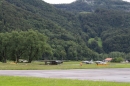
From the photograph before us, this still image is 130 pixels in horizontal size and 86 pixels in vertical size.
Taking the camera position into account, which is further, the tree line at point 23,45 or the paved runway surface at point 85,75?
the tree line at point 23,45

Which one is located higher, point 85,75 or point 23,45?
point 23,45

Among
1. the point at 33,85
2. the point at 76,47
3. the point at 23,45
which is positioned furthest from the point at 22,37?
the point at 76,47

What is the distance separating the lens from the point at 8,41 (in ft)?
313

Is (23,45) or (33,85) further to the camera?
(23,45)

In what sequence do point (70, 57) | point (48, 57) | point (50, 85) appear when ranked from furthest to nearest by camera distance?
point (70, 57), point (48, 57), point (50, 85)

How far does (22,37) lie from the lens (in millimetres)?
94438

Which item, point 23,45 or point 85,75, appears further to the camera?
point 23,45

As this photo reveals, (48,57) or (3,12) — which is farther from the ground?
(3,12)

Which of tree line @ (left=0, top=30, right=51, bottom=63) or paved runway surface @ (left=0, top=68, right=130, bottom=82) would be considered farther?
tree line @ (left=0, top=30, right=51, bottom=63)

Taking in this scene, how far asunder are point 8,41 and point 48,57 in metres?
55.5

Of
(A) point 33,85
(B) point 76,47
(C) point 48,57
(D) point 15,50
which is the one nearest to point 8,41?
(D) point 15,50

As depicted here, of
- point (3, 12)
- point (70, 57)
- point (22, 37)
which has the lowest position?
point (70, 57)

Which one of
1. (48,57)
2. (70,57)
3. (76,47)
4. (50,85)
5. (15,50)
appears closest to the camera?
(50,85)

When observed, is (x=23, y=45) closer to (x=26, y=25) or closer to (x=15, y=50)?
(x=15, y=50)
